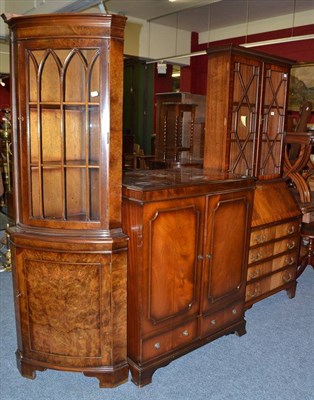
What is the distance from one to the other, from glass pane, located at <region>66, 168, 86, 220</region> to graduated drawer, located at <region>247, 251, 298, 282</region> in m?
1.48

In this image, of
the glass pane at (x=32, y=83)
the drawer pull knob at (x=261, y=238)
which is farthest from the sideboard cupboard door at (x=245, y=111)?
the glass pane at (x=32, y=83)

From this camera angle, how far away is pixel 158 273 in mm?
2266

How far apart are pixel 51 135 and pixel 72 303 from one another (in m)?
0.98

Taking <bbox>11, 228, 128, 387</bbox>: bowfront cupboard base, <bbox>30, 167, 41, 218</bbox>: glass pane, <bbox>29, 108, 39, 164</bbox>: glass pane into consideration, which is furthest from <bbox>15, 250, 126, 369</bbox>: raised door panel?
<bbox>29, 108, 39, 164</bbox>: glass pane

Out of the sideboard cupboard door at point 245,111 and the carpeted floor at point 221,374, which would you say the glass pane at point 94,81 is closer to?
the sideboard cupboard door at point 245,111

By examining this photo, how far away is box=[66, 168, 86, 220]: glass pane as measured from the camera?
2287mm

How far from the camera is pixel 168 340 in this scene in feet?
7.86

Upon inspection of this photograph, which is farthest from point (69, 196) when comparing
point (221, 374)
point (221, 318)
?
point (221, 374)

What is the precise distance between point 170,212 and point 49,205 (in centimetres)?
72

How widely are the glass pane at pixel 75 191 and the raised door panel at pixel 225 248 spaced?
773 millimetres

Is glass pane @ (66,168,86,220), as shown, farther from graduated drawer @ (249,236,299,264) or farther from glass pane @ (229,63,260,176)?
graduated drawer @ (249,236,299,264)

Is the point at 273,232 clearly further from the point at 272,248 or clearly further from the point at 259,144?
the point at 259,144

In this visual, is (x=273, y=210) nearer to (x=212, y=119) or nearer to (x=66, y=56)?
(x=212, y=119)

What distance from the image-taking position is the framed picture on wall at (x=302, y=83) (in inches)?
293
